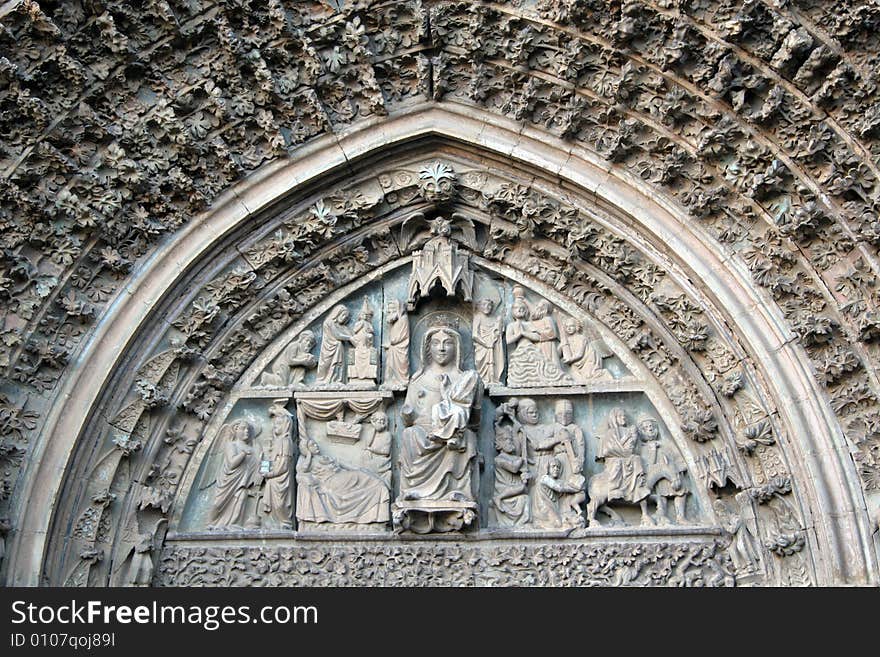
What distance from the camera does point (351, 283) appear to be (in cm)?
953

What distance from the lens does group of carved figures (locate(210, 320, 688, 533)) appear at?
864 cm

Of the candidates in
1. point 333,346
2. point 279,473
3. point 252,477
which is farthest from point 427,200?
point 252,477

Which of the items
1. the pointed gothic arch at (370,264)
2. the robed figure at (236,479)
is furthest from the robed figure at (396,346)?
the robed figure at (236,479)

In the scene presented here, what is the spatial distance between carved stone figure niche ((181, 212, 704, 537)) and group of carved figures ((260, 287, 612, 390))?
1 centimetres

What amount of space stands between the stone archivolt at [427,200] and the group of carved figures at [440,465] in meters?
0.34

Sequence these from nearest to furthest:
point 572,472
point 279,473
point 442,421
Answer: point 442,421, point 572,472, point 279,473

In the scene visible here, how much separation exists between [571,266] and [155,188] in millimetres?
3066

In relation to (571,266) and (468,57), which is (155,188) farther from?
(571,266)

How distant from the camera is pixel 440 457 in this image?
8.66 metres

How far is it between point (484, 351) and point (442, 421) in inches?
32.5

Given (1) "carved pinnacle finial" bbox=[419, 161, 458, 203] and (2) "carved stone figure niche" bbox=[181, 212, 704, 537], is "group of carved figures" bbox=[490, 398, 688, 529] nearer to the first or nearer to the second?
(2) "carved stone figure niche" bbox=[181, 212, 704, 537]

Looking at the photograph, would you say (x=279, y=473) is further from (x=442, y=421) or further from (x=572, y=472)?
(x=572, y=472)

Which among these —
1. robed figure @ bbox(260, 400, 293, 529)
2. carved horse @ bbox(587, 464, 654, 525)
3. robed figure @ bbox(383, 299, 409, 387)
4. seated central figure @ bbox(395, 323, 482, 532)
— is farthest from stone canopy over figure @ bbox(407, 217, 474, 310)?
carved horse @ bbox(587, 464, 654, 525)

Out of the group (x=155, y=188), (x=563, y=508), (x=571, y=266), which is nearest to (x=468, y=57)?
(x=571, y=266)
